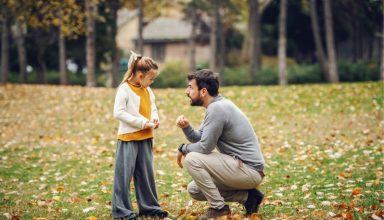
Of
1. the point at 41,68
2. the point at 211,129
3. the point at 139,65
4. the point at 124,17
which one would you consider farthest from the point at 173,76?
the point at 211,129

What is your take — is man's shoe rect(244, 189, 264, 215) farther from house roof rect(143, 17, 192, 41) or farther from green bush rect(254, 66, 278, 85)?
house roof rect(143, 17, 192, 41)

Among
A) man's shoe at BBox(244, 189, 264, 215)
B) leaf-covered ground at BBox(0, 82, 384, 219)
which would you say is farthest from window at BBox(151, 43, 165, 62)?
man's shoe at BBox(244, 189, 264, 215)

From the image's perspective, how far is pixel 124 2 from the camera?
31.7 m

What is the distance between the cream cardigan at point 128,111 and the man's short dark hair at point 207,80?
0.69 metres

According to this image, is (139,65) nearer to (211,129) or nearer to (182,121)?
(182,121)

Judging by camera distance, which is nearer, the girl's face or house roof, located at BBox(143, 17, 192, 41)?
the girl's face

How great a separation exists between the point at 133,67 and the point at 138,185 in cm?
143

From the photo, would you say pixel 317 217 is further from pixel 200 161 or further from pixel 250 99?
pixel 250 99

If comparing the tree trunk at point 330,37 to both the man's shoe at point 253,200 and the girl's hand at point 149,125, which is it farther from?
the girl's hand at point 149,125

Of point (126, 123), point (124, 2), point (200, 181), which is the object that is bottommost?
point (200, 181)

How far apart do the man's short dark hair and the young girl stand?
55 centimetres

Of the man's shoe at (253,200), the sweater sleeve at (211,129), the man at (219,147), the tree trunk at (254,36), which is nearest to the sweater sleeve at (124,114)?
the man at (219,147)

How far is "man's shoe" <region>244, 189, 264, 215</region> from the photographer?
21.0 ft

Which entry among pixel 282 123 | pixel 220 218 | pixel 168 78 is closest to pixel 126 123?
pixel 220 218
